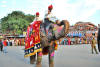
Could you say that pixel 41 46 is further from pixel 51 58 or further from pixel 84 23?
pixel 84 23

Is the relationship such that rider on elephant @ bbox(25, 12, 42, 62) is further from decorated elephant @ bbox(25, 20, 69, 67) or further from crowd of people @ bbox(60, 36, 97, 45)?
crowd of people @ bbox(60, 36, 97, 45)

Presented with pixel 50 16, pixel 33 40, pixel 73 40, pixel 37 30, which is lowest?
pixel 73 40

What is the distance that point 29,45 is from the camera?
6812 mm

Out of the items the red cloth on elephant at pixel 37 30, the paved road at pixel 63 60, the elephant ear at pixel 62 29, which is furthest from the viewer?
the paved road at pixel 63 60

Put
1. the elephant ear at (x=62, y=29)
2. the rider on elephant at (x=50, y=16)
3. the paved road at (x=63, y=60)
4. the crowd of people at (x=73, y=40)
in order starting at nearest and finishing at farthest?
the elephant ear at (x=62, y=29) < the rider on elephant at (x=50, y=16) < the paved road at (x=63, y=60) < the crowd of people at (x=73, y=40)

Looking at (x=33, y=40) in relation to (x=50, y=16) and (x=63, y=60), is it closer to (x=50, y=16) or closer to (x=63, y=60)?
(x=50, y=16)

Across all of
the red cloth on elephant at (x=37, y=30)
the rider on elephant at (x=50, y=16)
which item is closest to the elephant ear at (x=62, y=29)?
the rider on elephant at (x=50, y=16)

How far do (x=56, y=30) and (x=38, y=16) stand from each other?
60.7 inches

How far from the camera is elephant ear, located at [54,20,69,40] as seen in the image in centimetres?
516

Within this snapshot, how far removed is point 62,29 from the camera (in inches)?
211

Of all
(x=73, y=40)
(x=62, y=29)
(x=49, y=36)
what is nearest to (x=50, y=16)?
(x=49, y=36)

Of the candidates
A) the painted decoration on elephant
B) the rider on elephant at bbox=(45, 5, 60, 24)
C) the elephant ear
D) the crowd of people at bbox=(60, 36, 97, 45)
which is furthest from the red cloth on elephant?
the crowd of people at bbox=(60, 36, 97, 45)

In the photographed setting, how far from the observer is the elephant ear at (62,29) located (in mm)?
5160

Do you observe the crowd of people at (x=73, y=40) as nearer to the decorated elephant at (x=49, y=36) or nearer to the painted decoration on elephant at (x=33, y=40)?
the painted decoration on elephant at (x=33, y=40)
